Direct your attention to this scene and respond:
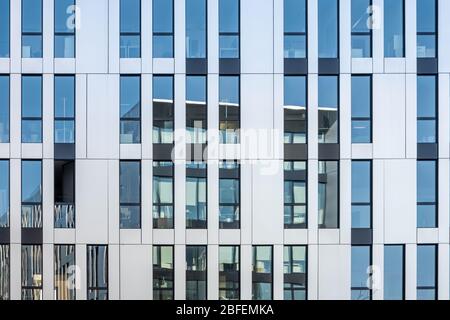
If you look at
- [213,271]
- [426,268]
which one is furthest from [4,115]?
[426,268]

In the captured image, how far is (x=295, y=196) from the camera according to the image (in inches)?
76.5

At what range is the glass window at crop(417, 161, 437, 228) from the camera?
6.23 ft

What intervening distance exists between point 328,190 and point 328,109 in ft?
1.42

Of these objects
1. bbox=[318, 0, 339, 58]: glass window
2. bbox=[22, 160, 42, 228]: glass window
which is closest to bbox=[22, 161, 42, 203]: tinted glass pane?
bbox=[22, 160, 42, 228]: glass window

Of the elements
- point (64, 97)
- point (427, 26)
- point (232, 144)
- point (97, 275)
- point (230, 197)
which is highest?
point (427, 26)

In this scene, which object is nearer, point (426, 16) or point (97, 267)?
point (426, 16)

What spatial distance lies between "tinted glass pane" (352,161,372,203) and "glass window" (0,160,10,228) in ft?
6.10

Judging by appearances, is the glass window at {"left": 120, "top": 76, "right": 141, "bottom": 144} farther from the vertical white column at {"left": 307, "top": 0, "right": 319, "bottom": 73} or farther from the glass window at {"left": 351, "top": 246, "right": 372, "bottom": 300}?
the glass window at {"left": 351, "top": 246, "right": 372, "bottom": 300}

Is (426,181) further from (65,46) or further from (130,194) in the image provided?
(65,46)

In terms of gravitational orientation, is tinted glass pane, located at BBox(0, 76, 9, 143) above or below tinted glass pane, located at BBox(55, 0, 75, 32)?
below
